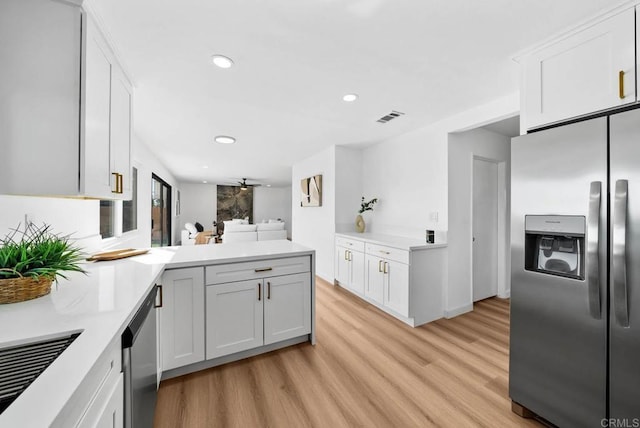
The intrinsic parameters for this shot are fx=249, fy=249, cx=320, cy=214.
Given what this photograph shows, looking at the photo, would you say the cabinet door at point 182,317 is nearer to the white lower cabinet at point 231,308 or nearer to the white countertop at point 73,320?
the white lower cabinet at point 231,308

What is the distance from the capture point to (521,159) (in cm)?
158

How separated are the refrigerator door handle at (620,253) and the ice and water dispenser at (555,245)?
134mm

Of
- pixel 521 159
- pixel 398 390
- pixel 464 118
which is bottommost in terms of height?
pixel 398 390

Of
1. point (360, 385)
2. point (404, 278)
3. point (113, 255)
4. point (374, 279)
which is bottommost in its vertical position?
point (360, 385)

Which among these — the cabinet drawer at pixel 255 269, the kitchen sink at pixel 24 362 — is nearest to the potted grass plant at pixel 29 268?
the kitchen sink at pixel 24 362

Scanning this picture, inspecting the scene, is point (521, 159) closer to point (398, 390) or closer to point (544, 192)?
point (544, 192)

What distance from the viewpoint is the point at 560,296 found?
140 centimetres

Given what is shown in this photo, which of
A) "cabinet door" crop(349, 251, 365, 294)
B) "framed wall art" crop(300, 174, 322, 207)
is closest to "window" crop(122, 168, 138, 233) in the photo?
"framed wall art" crop(300, 174, 322, 207)

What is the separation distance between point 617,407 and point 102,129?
312 cm

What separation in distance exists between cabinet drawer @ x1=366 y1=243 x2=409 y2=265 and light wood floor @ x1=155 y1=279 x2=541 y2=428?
2.55 ft

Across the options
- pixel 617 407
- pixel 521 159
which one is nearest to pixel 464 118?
pixel 521 159

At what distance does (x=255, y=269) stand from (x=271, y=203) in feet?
30.4

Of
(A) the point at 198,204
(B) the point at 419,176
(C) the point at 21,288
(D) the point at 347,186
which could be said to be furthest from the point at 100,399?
(A) the point at 198,204

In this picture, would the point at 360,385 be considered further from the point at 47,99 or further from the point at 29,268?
the point at 47,99
